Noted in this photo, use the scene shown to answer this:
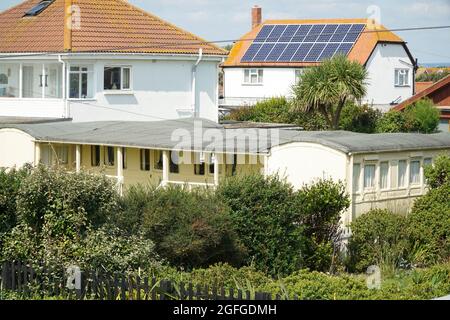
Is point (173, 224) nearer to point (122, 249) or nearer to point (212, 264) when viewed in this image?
point (212, 264)

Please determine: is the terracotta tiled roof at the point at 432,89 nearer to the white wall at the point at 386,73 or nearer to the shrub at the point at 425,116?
the shrub at the point at 425,116

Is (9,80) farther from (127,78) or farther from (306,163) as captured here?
(306,163)

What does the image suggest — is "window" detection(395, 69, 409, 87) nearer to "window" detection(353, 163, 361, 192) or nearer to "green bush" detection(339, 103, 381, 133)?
"green bush" detection(339, 103, 381, 133)

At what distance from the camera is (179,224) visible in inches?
829

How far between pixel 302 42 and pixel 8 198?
41767 mm

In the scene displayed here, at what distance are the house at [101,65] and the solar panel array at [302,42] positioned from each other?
13897 mm

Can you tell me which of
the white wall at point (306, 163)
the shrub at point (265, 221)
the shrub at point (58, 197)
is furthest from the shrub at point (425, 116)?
the shrub at point (58, 197)

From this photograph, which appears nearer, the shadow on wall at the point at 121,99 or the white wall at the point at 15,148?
the white wall at the point at 15,148

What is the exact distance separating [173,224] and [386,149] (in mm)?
9832

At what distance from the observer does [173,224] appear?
21094 mm

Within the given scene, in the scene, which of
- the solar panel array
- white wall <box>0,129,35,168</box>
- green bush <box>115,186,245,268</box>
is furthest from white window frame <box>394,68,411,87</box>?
green bush <box>115,186,245,268</box>

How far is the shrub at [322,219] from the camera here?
25.5 meters

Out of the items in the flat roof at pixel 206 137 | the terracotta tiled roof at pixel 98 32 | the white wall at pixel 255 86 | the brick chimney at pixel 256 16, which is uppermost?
the brick chimney at pixel 256 16

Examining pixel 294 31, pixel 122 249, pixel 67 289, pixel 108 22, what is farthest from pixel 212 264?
pixel 294 31
